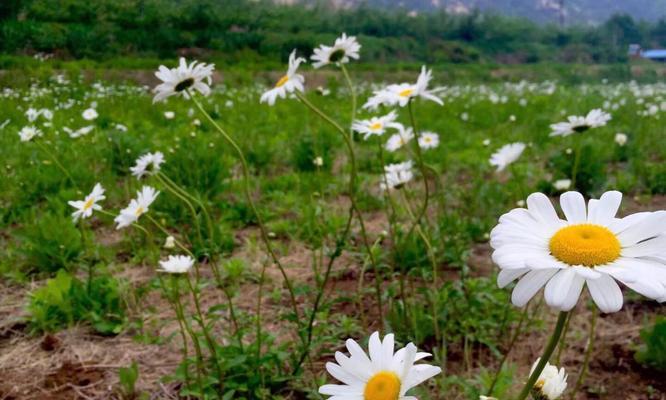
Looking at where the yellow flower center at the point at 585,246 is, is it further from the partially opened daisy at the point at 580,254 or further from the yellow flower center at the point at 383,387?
the yellow flower center at the point at 383,387

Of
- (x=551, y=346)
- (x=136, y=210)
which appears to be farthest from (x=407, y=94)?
(x=551, y=346)

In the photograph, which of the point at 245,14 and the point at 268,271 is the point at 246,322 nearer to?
the point at 268,271

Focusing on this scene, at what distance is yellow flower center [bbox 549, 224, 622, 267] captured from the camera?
1.85ft

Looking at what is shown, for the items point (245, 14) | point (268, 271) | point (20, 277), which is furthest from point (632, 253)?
point (245, 14)

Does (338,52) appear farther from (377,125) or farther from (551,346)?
(551,346)

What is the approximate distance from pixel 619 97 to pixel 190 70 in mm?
6203

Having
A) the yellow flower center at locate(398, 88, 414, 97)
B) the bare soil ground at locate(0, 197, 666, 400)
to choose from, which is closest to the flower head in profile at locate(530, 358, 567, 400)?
the bare soil ground at locate(0, 197, 666, 400)

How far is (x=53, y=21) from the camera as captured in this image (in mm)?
5613

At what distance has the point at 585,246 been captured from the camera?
574mm

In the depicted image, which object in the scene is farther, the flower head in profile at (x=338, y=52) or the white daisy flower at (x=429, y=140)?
the white daisy flower at (x=429, y=140)

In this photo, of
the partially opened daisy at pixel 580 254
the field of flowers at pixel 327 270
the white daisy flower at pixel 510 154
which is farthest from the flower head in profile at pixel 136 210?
the white daisy flower at pixel 510 154

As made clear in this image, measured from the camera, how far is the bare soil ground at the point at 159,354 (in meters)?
1.41

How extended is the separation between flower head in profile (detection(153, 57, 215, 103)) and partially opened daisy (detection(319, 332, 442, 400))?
0.77 meters

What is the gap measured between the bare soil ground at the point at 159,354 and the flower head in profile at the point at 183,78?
1.76 feet
